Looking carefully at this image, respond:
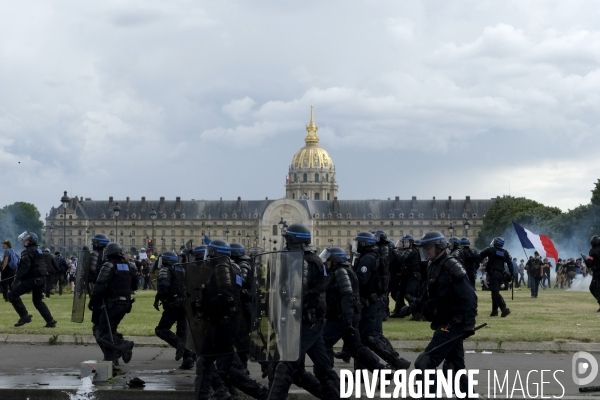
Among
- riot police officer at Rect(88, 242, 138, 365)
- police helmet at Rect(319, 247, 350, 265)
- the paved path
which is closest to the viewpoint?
police helmet at Rect(319, 247, 350, 265)

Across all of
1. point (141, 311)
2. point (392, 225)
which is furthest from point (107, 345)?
point (392, 225)

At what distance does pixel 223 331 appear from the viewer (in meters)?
9.16

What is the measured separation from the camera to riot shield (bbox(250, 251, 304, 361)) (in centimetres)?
876

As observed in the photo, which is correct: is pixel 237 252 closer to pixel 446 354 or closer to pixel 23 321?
pixel 446 354

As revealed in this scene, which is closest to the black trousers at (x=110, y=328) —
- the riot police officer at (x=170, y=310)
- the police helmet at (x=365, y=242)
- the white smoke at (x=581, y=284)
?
the riot police officer at (x=170, y=310)

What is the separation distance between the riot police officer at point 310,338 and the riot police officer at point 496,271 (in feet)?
37.7

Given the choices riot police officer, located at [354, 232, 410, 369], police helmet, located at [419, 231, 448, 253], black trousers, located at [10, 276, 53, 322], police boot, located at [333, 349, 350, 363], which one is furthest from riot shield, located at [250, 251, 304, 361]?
black trousers, located at [10, 276, 53, 322]

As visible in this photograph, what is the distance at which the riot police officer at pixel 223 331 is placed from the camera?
9039 millimetres

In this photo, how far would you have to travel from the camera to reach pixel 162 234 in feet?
575

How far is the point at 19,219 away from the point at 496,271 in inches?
4699

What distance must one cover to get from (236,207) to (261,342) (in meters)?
169

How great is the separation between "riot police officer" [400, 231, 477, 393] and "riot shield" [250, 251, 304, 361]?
1.25 metres

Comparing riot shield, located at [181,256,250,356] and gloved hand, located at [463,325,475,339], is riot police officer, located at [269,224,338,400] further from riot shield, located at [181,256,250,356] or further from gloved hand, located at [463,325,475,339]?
gloved hand, located at [463,325,475,339]

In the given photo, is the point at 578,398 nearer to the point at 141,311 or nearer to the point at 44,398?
the point at 44,398
